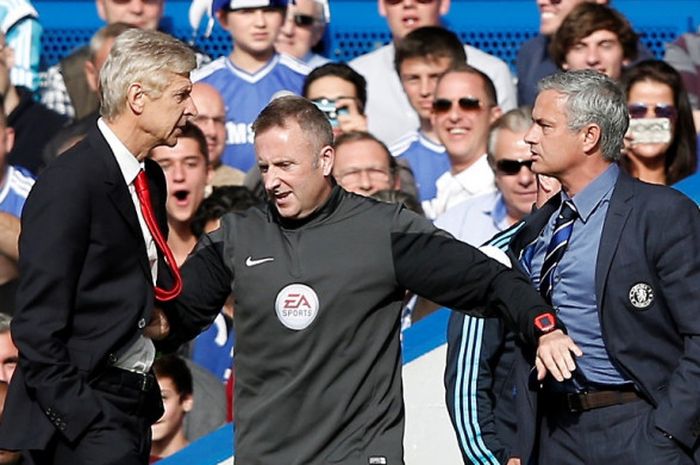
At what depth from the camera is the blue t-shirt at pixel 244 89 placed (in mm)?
9680

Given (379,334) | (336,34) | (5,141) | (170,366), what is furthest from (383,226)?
(336,34)

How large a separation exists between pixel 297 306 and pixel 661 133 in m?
2.97

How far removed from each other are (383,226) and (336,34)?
5.52m

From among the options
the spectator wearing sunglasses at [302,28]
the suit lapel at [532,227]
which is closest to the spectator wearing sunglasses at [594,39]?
the spectator wearing sunglasses at [302,28]

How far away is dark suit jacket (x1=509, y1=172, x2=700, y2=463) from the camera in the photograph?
5645mm

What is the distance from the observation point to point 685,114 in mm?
8250

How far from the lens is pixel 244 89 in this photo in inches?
388

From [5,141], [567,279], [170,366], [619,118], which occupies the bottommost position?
[170,366]

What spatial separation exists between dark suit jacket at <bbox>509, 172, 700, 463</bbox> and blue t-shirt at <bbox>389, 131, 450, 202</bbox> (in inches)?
142

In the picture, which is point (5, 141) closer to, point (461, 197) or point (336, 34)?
point (461, 197)

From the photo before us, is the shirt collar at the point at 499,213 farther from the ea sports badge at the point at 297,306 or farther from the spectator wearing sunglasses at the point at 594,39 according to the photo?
the ea sports badge at the point at 297,306

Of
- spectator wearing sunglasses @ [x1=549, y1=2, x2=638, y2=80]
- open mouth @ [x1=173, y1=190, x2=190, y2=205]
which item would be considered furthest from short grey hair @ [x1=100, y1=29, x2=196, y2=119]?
spectator wearing sunglasses @ [x1=549, y1=2, x2=638, y2=80]

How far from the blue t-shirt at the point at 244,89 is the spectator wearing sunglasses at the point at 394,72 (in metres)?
0.44

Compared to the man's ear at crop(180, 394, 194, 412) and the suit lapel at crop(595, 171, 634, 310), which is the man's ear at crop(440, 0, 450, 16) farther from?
A: the suit lapel at crop(595, 171, 634, 310)
